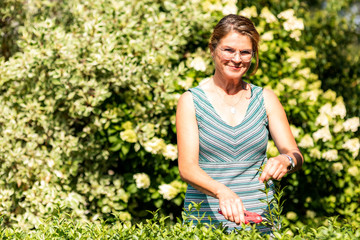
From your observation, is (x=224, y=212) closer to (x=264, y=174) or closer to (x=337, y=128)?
(x=264, y=174)

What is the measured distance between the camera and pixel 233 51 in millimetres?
2451

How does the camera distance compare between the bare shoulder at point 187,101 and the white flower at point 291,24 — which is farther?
the white flower at point 291,24

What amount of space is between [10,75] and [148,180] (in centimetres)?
146

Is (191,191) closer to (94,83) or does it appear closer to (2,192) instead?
(94,83)

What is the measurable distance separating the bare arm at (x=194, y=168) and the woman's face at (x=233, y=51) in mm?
244

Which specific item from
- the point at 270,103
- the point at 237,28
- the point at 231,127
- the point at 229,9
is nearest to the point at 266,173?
the point at 231,127

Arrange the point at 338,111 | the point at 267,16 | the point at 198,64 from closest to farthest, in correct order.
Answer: the point at 198,64, the point at 338,111, the point at 267,16

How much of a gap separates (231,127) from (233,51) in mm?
382

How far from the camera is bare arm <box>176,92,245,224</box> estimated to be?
6.53ft

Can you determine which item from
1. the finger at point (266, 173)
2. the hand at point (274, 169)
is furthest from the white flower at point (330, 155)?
the finger at point (266, 173)

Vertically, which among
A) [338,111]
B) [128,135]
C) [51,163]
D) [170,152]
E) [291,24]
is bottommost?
[51,163]

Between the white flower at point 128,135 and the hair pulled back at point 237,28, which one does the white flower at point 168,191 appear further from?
the hair pulled back at point 237,28

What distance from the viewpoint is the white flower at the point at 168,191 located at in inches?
159

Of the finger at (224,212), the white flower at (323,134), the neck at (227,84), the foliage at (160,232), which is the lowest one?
the foliage at (160,232)
